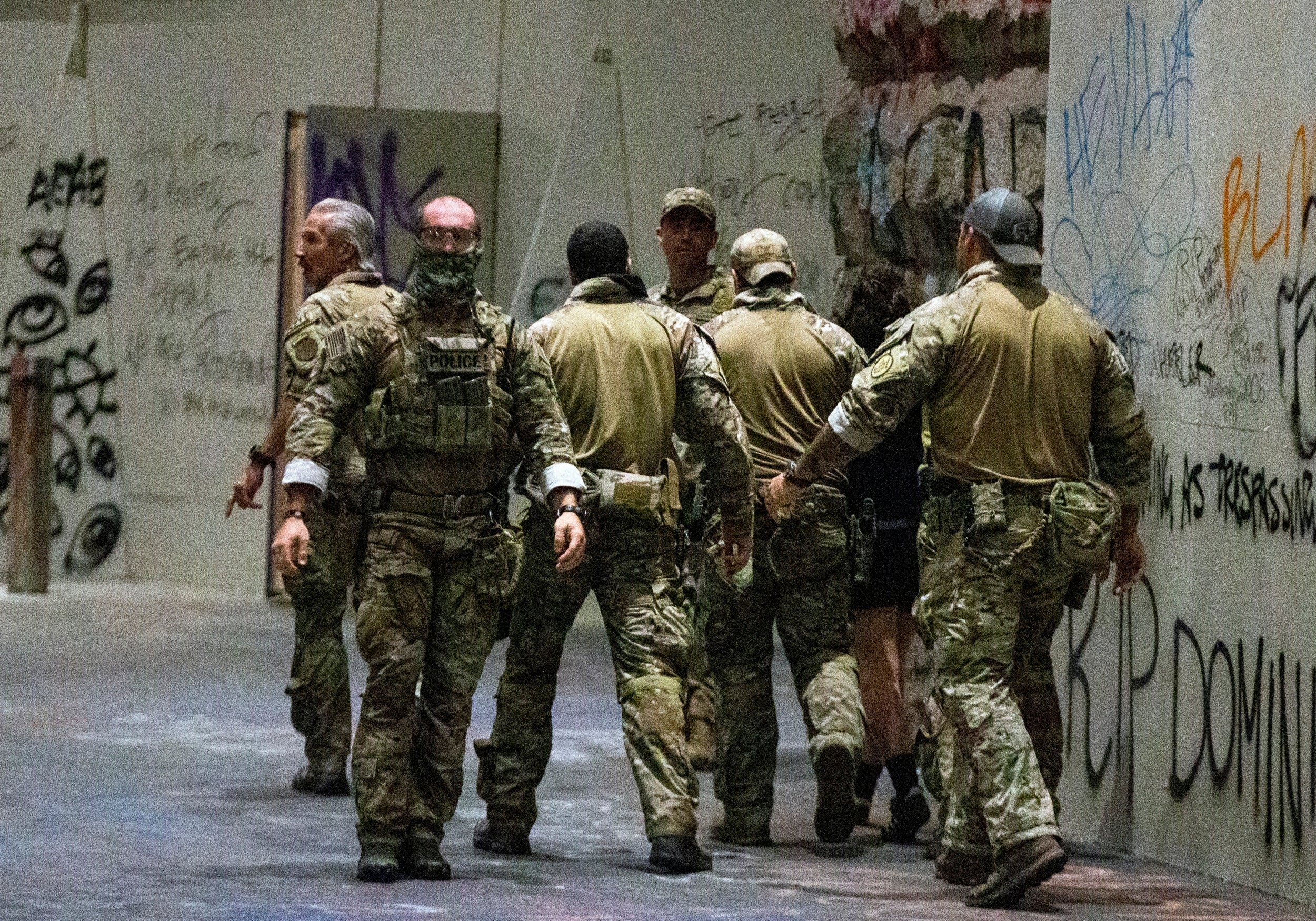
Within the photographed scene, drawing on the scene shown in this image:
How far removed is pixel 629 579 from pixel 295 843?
54.6 inches

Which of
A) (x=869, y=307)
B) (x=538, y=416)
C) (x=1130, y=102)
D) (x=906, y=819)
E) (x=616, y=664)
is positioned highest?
(x=1130, y=102)

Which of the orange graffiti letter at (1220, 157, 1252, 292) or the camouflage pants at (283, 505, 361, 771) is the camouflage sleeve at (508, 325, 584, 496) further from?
the orange graffiti letter at (1220, 157, 1252, 292)

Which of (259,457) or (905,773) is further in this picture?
(259,457)

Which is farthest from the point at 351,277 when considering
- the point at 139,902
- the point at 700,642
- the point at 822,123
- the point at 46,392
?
the point at 46,392

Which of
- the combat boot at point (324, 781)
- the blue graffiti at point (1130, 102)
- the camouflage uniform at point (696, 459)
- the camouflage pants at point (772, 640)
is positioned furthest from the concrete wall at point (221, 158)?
the camouflage pants at point (772, 640)

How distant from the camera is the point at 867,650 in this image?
810cm

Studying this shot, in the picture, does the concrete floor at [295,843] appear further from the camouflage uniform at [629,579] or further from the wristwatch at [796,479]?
the wristwatch at [796,479]

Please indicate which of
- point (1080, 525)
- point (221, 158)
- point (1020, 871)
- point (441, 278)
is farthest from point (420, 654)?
point (221, 158)

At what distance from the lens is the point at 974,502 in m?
6.63

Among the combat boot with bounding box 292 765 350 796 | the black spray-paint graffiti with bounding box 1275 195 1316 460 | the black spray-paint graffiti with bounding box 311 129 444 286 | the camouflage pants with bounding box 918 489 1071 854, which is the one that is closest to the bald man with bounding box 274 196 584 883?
the camouflage pants with bounding box 918 489 1071 854

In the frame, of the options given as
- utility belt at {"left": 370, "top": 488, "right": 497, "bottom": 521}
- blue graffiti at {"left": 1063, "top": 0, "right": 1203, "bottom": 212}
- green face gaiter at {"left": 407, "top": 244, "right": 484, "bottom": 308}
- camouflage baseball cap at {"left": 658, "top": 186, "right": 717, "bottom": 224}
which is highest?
blue graffiti at {"left": 1063, "top": 0, "right": 1203, "bottom": 212}

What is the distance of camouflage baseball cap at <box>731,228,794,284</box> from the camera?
306 inches

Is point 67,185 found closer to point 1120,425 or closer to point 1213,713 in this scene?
point 1120,425

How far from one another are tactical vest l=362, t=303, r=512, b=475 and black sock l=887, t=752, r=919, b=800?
2.06 m
